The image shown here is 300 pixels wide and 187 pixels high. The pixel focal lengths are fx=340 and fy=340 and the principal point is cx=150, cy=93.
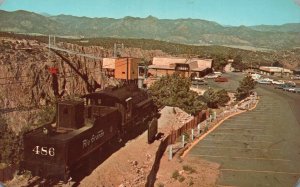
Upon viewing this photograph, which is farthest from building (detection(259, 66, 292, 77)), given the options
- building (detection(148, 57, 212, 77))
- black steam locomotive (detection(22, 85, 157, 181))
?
black steam locomotive (detection(22, 85, 157, 181))

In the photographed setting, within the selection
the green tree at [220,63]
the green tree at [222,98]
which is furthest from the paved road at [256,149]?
the green tree at [220,63]

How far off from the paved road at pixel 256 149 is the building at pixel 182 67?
38.9m

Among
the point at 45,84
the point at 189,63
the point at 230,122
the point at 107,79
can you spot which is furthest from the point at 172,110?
the point at 189,63

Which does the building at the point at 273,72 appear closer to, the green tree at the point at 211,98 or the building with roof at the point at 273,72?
the building with roof at the point at 273,72

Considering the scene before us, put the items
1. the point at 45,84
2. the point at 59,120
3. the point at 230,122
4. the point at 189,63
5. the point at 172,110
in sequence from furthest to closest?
the point at 189,63
the point at 45,84
the point at 172,110
the point at 230,122
the point at 59,120

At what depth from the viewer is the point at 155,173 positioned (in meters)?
15.4

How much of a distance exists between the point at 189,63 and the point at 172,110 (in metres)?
32.5

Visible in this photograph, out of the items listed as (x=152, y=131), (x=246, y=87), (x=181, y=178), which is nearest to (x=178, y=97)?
(x=246, y=87)

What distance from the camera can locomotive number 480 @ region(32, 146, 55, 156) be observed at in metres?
15.4

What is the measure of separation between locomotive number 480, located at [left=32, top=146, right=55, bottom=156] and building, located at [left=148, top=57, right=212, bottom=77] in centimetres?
4611

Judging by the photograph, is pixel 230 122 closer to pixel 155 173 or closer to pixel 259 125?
pixel 259 125

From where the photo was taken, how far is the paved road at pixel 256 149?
45.3 feet

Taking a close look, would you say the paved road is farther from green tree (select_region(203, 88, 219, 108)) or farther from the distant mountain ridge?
the distant mountain ridge

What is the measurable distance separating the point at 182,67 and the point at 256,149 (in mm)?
48490
